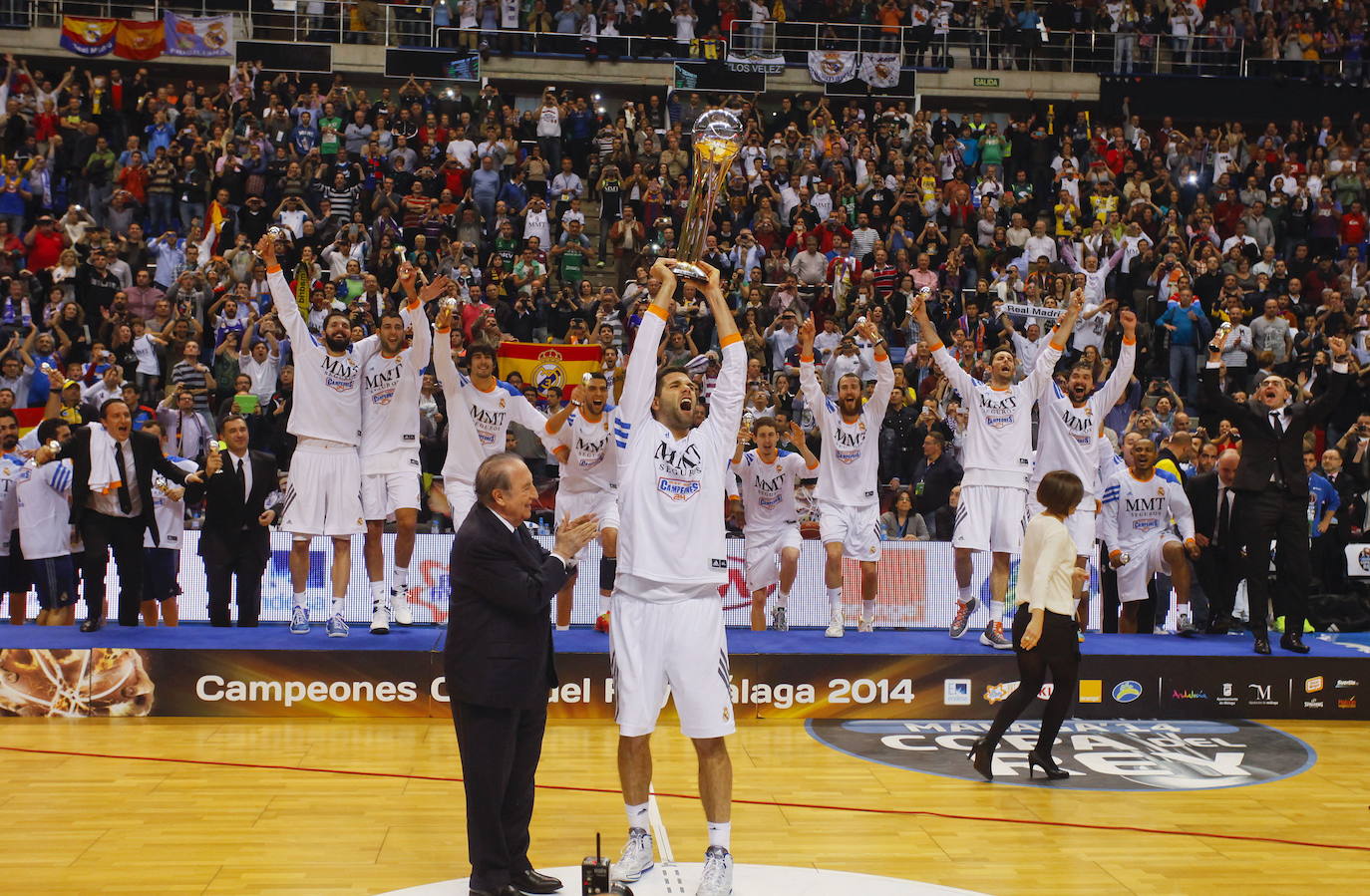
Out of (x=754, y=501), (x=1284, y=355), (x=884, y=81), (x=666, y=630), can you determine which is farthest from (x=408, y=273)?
(x=884, y=81)

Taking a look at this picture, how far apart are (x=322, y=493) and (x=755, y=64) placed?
16.5 m

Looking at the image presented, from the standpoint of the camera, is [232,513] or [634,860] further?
[232,513]

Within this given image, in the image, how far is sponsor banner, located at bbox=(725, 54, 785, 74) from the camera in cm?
2448

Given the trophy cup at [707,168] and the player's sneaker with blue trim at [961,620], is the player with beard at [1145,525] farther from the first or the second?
the trophy cup at [707,168]

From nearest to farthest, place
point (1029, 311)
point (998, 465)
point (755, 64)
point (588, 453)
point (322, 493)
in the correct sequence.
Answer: point (322, 493) → point (588, 453) → point (998, 465) → point (1029, 311) → point (755, 64)

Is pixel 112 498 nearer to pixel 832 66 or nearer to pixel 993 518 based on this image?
pixel 993 518

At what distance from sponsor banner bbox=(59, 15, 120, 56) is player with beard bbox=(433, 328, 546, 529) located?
17229 millimetres

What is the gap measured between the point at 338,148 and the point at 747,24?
9.01 m

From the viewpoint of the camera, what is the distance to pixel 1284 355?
713 inches

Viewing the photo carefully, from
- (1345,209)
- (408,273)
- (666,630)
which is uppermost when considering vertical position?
(1345,209)

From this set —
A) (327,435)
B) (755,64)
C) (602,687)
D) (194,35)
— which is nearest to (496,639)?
(602,687)

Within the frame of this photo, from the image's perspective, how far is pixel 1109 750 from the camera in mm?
9500

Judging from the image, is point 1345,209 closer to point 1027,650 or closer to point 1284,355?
point 1284,355

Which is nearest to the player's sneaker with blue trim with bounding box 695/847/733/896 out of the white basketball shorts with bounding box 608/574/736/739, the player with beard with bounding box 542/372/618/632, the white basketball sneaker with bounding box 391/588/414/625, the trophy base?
the white basketball shorts with bounding box 608/574/736/739
